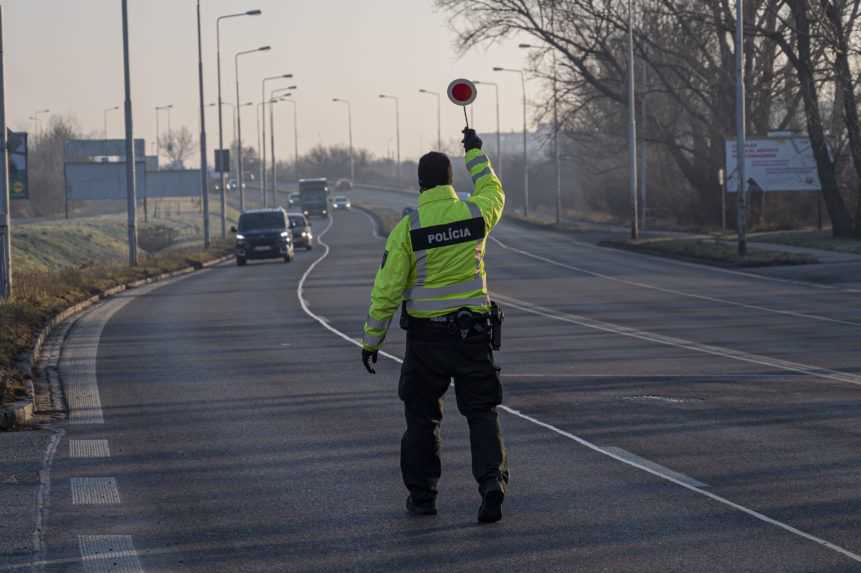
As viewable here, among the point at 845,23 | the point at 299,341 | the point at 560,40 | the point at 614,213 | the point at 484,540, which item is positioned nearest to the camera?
the point at 484,540

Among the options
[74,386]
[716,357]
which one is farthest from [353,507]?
[716,357]

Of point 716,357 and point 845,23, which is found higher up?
point 845,23

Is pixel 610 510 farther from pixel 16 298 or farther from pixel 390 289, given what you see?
pixel 16 298

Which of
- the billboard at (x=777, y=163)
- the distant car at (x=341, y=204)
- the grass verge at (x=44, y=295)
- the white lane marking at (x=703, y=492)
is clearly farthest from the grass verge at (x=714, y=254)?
the distant car at (x=341, y=204)

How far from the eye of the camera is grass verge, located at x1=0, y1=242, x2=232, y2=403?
50.1 ft

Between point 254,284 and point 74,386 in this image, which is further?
point 254,284

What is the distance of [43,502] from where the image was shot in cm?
815

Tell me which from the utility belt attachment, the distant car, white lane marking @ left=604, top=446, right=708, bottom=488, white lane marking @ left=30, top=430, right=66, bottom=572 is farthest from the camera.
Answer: the distant car

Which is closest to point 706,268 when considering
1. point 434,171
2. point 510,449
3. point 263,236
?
point 263,236

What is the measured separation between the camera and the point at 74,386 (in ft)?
46.0

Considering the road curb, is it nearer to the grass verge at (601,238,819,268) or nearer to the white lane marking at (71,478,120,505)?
the white lane marking at (71,478,120,505)

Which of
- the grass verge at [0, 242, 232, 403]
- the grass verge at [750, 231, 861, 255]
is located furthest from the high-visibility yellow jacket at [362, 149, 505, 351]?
the grass verge at [750, 231, 861, 255]

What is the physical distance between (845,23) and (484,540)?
35.7 metres

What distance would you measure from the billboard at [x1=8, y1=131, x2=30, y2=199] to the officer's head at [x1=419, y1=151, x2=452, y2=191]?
63.3 feet
